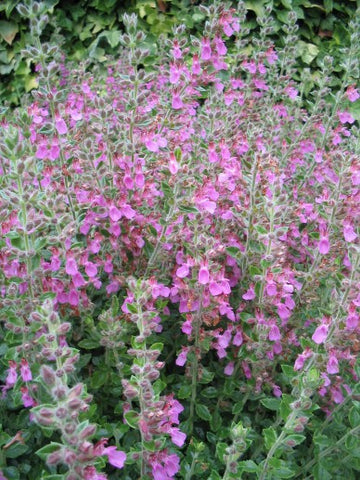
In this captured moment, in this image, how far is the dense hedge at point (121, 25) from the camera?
6195 millimetres

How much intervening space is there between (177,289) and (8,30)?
601 centimetres

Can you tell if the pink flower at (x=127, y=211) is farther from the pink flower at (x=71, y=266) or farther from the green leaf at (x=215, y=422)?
the green leaf at (x=215, y=422)

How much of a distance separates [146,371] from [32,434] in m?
0.97

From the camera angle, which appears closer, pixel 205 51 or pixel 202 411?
pixel 202 411

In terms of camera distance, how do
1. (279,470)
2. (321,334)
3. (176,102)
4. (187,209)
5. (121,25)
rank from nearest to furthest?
(279,470) < (321,334) < (187,209) < (176,102) < (121,25)

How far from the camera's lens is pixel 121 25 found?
6.69 meters

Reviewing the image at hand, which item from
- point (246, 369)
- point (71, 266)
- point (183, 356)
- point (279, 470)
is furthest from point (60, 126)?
point (279, 470)

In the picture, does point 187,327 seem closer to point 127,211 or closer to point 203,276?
point 203,276

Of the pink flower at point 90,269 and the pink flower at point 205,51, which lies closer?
the pink flower at point 90,269

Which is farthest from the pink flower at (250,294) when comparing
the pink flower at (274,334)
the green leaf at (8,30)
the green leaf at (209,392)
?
the green leaf at (8,30)

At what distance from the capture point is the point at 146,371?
1.53m

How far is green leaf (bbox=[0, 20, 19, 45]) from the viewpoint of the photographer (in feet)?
22.1

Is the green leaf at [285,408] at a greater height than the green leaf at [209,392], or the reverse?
the green leaf at [285,408]

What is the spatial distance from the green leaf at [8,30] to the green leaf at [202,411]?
6.13 metres
